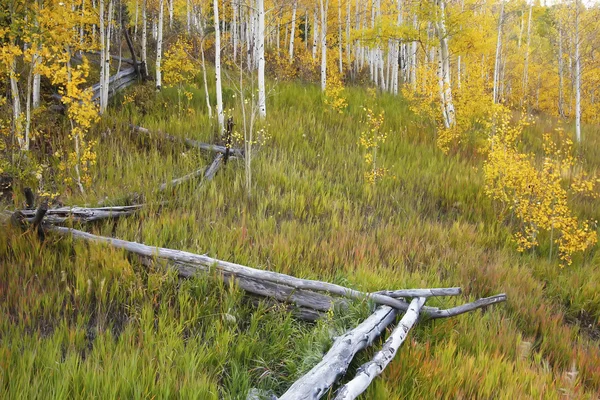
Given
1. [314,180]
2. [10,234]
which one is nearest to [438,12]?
[314,180]

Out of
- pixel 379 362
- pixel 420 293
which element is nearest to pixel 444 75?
pixel 420 293

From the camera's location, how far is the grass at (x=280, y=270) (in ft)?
9.14

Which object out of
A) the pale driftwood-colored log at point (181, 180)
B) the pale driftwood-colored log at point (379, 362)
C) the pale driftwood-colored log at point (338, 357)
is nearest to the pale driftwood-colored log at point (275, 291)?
the pale driftwood-colored log at point (338, 357)

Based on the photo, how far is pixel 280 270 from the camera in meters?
4.42

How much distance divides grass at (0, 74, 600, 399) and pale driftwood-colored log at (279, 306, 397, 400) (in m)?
0.19

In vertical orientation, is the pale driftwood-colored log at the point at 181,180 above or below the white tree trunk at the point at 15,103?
below

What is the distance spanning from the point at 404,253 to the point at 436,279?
0.77 m

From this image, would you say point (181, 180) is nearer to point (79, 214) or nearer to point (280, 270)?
point (79, 214)

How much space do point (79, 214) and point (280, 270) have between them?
2430 millimetres

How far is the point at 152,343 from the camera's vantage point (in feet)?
9.68

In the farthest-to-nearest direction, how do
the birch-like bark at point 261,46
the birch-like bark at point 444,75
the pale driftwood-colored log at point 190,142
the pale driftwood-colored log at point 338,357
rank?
the birch-like bark at point 444,75, the birch-like bark at point 261,46, the pale driftwood-colored log at point 190,142, the pale driftwood-colored log at point 338,357

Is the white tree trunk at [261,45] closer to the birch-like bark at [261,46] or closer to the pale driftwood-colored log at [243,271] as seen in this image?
the birch-like bark at [261,46]

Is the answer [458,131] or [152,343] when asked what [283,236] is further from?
[458,131]

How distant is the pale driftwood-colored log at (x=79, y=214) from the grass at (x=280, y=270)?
6.7 inches
